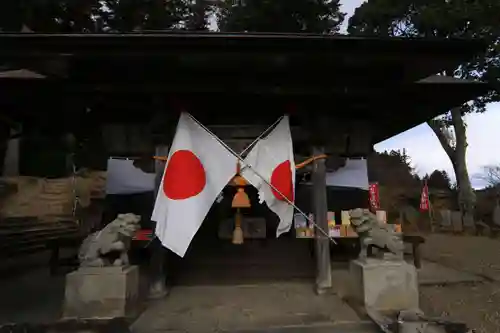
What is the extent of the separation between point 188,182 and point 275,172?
1143mm

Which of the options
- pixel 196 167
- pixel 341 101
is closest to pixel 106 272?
pixel 196 167

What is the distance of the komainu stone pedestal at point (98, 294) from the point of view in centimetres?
471

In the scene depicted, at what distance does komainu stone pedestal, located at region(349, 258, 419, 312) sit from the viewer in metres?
4.88

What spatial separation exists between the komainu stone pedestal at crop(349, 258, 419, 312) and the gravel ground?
1.75 ft

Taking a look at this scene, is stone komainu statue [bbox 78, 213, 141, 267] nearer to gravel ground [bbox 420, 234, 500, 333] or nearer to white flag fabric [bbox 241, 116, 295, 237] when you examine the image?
white flag fabric [bbox 241, 116, 295, 237]

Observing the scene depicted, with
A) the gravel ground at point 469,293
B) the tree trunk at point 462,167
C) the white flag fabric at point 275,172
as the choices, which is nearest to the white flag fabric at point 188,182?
the white flag fabric at point 275,172

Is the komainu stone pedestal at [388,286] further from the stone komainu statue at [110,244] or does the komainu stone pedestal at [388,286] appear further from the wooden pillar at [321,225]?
the stone komainu statue at [110,244]

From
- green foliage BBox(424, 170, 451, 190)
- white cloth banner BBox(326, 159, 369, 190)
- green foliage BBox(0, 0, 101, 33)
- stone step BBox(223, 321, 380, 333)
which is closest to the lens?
stone step BBox(223, 321, 380, 333)

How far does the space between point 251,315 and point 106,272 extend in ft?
6.07

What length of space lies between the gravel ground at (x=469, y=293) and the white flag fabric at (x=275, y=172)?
230 cm

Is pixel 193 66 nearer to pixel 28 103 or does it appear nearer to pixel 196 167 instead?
pixel 196 167

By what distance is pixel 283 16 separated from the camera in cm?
1648

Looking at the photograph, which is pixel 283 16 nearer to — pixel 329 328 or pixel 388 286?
pixel 388 286

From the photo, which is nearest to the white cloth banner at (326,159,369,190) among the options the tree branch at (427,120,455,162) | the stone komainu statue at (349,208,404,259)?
the stone komainu statue at (349,208,404,259)
